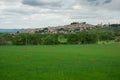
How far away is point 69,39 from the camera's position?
369 feet

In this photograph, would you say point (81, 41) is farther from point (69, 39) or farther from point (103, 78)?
point (103, 78)

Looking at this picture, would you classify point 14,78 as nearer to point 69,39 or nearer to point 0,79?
point 0,79

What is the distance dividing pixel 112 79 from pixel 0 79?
26.3ft

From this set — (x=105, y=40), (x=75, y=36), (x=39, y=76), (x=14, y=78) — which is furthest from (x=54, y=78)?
(x=105, y=40)

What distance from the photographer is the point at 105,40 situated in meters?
129

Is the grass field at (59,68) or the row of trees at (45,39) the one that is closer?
the grass field at (59,68)

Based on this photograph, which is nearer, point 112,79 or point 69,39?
point 112,79

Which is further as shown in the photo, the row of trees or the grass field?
the row of trees

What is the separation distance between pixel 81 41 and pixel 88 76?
9311 cm

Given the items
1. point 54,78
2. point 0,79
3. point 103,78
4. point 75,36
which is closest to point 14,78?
point 0,79

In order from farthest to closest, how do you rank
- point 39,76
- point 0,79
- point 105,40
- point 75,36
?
1. point 105,40
2. point 75,36
3. point 39,76
4. point 0,79

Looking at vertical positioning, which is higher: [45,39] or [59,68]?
[59,68]

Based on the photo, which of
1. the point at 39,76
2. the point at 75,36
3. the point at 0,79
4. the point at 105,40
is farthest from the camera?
the point at 105,40

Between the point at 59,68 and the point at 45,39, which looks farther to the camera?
the point at 45,39
